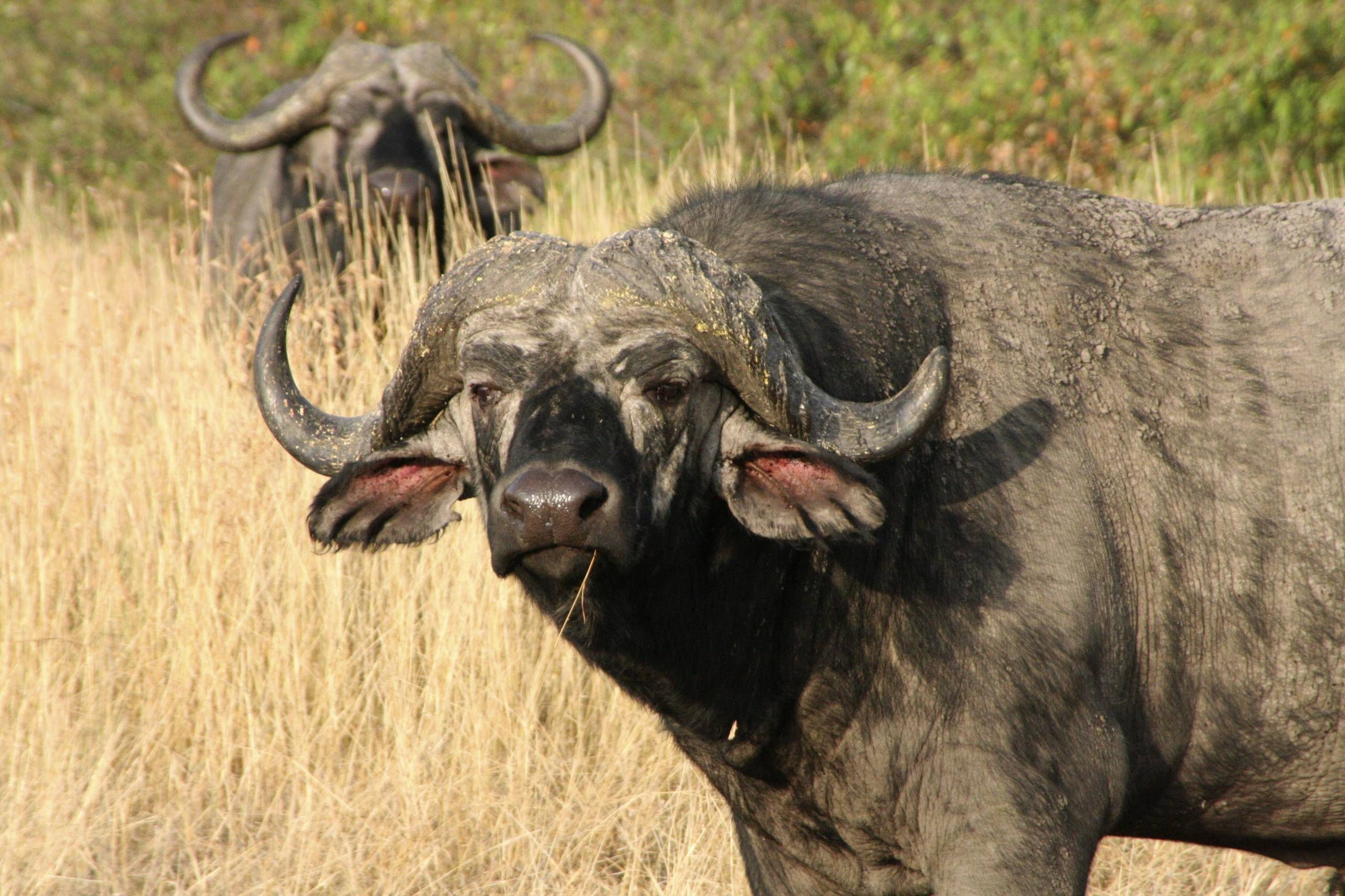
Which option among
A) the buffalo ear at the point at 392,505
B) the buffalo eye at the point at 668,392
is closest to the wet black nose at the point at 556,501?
the buffalo eye at the point at 668,392

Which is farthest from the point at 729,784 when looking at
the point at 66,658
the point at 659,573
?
the point at 66,658

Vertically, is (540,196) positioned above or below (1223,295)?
above

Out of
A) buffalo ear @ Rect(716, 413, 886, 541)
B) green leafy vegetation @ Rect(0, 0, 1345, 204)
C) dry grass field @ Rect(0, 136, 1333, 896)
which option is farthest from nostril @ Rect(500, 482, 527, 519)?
green leafy vegetation @ Rect(0, 0, 1345, 204)

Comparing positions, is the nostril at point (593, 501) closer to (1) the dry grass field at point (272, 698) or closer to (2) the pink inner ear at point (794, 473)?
(2) the pink inner ear at point (794, 473)

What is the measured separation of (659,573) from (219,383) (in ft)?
10.8

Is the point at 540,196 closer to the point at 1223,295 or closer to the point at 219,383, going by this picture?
the point at 219,383

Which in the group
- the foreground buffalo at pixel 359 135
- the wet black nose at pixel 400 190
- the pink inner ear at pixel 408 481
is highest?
the foreground buffalo at pixel 359 135

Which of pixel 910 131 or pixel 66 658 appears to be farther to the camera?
pixel 910 131

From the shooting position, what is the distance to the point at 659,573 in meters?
3.06

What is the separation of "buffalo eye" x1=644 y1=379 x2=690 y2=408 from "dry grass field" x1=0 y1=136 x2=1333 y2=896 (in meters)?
1.80

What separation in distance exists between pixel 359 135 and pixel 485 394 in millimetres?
5796

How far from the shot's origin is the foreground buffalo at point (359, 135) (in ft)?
27.1

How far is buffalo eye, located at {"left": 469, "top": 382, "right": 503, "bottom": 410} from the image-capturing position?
119 inches

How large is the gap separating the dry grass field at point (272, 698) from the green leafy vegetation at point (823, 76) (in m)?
2.63
